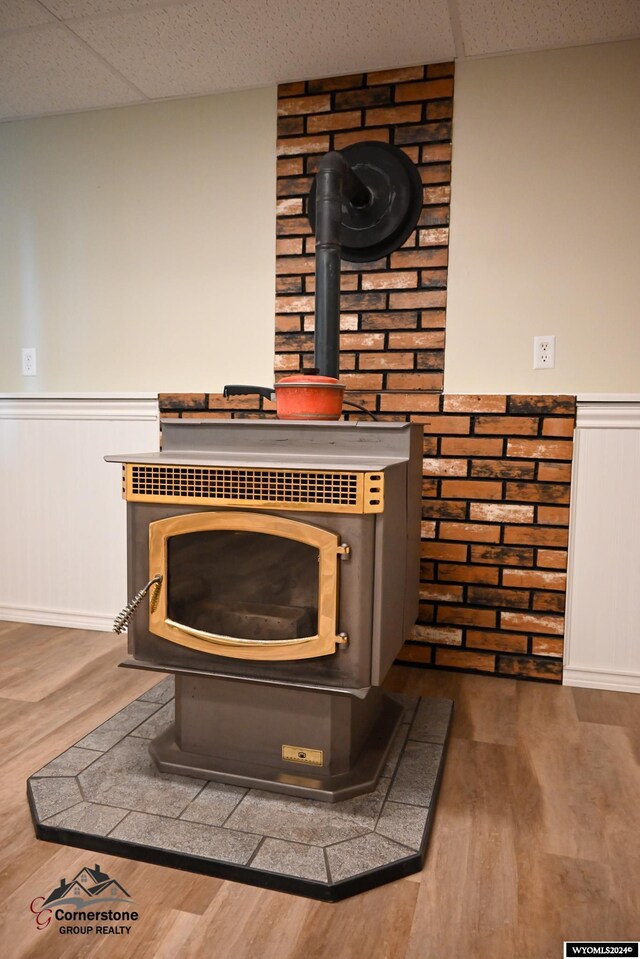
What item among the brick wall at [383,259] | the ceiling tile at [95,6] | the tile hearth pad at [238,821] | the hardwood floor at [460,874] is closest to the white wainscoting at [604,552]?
the hardwood floor at [460,874]

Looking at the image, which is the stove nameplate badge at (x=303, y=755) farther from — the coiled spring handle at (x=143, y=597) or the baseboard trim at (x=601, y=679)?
the baseboard trim at (x=601, y=679)

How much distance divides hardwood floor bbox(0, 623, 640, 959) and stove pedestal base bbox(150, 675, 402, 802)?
234 millimetres

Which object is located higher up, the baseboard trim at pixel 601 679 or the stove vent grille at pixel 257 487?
the stove vent grille at pixel 257 487

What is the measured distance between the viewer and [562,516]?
218 centimetres

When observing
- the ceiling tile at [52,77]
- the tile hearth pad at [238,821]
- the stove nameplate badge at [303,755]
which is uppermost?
the ceiling tile at [52,77]

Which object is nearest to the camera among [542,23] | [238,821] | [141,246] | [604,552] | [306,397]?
[238,821]

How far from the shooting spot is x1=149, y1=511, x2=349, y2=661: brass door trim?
1.37 metres

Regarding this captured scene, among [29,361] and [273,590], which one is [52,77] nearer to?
[29,361]

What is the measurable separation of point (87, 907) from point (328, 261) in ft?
5.12

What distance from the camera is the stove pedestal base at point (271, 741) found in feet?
4.89

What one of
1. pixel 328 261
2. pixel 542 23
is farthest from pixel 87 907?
pixel 542 23

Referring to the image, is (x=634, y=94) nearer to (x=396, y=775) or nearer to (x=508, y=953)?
(x=396, y=775)

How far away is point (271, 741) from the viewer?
153cm

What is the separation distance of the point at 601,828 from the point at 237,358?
1.80 meters
